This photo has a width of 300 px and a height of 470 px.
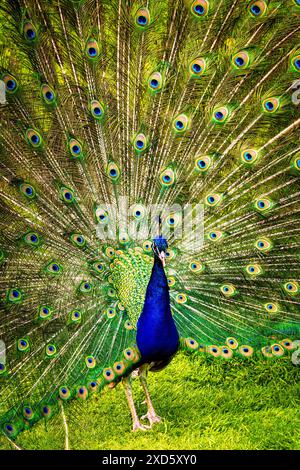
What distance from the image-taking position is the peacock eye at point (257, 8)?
10.3ft

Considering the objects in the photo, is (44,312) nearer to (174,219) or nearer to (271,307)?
(174,219)

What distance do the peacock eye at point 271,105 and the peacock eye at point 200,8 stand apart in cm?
60

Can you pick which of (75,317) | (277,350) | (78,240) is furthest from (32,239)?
(277,350)

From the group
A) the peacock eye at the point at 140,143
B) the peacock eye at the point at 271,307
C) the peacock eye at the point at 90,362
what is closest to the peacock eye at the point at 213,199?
the peacock eye at the point at 140,143

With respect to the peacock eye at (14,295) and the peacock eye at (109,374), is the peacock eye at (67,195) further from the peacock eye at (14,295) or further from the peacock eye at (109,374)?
the peacock eye at (109,374)

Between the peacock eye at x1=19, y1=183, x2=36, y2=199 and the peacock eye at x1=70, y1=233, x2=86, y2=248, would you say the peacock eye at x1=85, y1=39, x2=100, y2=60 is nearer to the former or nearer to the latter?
the peacock eye at x1=19, y1=183, x2=36, y2=199

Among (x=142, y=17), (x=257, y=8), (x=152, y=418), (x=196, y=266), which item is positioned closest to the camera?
(x=257, y=8)

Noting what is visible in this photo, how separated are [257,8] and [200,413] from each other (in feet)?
8.52

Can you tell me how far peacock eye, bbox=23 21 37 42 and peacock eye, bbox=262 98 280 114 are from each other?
1.33m

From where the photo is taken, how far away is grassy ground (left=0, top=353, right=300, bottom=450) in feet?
12.1

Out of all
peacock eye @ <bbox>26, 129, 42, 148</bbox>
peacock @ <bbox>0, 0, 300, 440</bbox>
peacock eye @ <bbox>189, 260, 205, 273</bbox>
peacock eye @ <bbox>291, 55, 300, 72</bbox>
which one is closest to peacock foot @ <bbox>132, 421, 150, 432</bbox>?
peacock @ <bbox>0, 0, 300, 440</bbox>

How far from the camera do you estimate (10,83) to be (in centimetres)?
334

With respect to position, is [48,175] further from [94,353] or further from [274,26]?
[274,26]

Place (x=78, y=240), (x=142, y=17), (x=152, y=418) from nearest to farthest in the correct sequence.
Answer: (x=142, y=17) → (x=78, y=240) → (x=152, y=418)
